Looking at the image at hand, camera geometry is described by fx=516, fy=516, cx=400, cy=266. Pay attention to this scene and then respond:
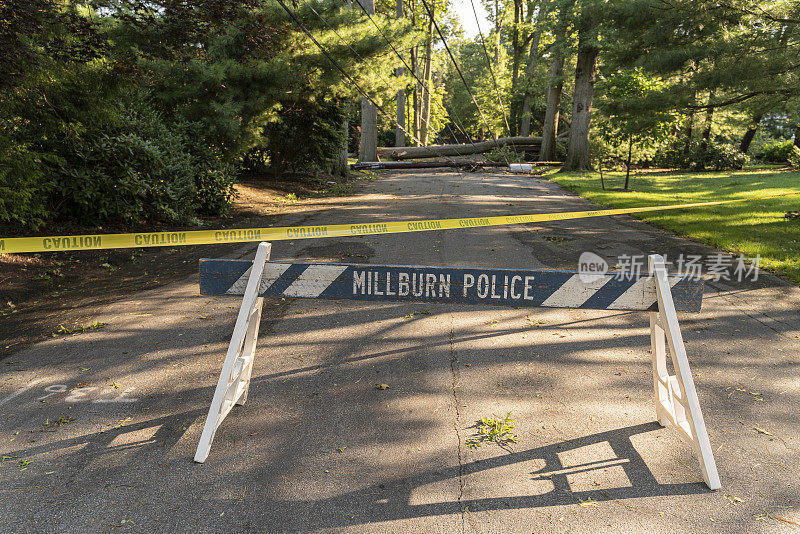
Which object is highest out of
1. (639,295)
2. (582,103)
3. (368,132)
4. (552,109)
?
(552,109)

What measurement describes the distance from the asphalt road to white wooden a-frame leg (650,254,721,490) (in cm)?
17

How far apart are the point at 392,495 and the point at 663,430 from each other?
204 centimetres

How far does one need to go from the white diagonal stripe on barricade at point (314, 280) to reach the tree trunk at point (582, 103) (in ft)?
74.9

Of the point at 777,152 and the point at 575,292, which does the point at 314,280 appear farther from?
the point at 777,152

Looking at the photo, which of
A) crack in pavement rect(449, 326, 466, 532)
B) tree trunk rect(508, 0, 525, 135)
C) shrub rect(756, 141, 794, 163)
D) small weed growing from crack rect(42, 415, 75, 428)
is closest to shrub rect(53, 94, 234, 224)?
small weed growing from crack rect(42, 415, 75, 428)

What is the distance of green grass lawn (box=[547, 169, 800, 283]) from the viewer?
889 centimetres

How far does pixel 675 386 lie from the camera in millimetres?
3559

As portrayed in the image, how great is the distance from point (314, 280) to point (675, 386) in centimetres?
260

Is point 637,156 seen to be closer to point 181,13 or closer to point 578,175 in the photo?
point 578,175

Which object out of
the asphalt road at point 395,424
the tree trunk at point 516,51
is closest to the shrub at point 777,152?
the tree trunk at point 516,51

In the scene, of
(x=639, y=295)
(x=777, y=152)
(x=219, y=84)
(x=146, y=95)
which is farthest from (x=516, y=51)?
(x=639, y=295)

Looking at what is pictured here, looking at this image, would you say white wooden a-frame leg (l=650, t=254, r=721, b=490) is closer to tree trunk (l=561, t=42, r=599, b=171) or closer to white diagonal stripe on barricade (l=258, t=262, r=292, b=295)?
white diagonal stripe on barricade (l=258, t=262, r=292, b=295)

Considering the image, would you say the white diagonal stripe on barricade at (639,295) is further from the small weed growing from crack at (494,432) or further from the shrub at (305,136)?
the shrub at (305,136)

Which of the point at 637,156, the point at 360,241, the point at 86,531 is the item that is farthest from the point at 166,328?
the point at 637,156
